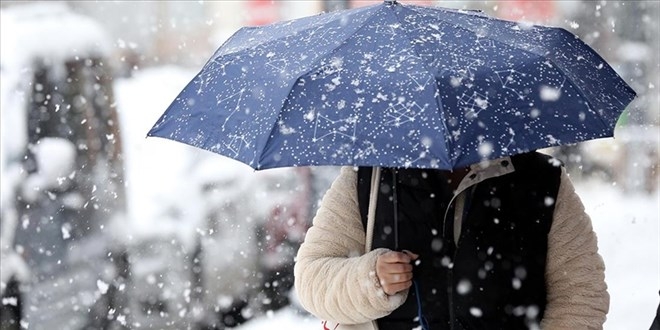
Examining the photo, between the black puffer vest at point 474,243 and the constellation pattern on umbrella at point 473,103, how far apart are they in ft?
1.19

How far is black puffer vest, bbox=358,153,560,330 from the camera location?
254 cm

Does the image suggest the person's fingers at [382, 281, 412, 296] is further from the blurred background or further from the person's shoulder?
the blurred background

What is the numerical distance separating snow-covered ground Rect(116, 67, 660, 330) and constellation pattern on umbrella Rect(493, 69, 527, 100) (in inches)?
170

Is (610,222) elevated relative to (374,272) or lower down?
lower down

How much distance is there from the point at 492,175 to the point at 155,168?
6366mm

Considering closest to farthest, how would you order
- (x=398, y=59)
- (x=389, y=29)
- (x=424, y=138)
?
(x=424, y=138)
(x=398, y=59)
(x=389, y=29)

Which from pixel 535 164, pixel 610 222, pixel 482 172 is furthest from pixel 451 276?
pixel 610 222

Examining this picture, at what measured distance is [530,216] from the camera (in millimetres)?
2578

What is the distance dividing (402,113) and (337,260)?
57 cm

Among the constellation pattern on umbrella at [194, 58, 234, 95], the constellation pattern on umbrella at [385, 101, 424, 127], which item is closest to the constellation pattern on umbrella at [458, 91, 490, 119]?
the constellation pattern on umbrella at [385, 101, 424, 127]

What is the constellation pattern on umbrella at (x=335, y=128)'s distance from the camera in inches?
87.1

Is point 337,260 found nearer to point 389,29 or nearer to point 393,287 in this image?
point 393,287

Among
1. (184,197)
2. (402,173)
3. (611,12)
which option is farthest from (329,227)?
(611,12)

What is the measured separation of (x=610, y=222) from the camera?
1020 cm
